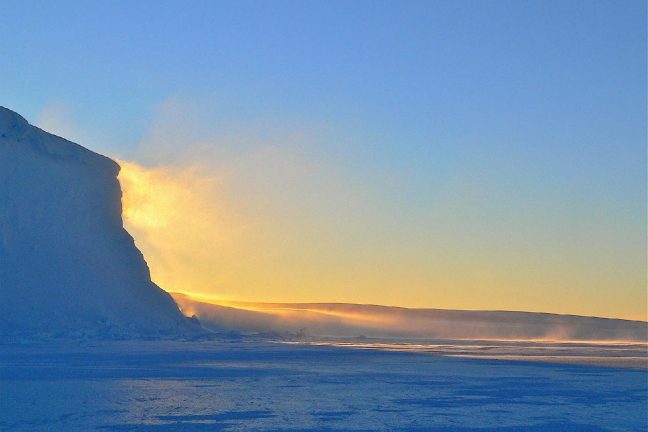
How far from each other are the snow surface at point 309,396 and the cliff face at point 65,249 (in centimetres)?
997

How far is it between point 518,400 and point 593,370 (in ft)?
20.8

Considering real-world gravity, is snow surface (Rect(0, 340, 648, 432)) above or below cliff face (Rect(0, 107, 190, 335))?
below

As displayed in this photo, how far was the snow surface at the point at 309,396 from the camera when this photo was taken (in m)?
8.27

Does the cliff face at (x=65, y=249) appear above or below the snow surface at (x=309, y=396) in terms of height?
above

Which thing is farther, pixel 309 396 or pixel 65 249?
pixel 65 249

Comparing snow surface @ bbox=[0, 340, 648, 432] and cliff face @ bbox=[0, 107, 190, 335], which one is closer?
snow surface @ bbox=[0, 340, 648, 432]

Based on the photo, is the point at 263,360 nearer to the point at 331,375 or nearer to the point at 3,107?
the point at 331,375

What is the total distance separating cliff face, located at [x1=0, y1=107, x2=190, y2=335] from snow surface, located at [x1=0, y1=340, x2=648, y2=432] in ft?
32.7

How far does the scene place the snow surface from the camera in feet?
27.1

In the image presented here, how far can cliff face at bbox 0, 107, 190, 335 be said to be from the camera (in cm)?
2689

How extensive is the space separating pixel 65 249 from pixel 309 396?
21253 mm

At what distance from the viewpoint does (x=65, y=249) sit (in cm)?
2958

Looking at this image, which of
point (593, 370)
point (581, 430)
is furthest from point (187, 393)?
point (593, 370)

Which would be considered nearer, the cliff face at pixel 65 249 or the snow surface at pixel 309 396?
the snow surface at pixel 309 396
